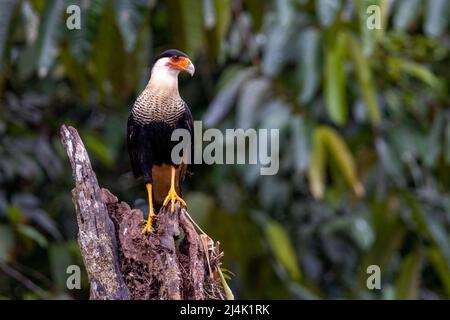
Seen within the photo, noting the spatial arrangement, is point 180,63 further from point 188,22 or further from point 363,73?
point 363,73

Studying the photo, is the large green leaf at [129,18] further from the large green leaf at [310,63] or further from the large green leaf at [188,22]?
the large green leaf at [310,63]

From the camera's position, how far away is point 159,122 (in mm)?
3125

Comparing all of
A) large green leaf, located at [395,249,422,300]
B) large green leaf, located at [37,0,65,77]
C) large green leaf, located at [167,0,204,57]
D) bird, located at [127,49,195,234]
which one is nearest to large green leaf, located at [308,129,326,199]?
large green leaf, located at [395,249,422,300]

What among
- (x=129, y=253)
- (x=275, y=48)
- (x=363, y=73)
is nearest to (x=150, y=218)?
(x=129, y=253)

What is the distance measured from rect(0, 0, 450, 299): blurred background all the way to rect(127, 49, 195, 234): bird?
4.83 feet

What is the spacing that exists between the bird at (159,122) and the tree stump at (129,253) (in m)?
0.07

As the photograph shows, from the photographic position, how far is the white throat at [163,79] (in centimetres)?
309

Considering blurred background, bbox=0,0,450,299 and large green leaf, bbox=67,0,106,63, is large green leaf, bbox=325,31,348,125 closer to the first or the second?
blurred background, bbox=0,0,450,299

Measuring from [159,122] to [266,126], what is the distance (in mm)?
3085

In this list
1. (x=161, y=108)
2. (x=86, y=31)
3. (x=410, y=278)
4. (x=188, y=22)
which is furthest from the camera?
(x=410, y=278)

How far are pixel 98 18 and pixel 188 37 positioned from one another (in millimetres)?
479

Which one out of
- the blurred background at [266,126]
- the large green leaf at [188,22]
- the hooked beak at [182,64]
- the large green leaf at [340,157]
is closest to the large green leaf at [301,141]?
the blurred background at [266,126]
